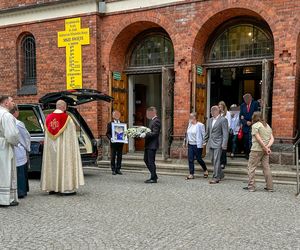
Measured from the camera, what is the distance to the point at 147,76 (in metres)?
14.8

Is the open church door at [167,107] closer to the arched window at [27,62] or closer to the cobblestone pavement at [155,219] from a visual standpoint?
the cobblestone pavement at [155,219]

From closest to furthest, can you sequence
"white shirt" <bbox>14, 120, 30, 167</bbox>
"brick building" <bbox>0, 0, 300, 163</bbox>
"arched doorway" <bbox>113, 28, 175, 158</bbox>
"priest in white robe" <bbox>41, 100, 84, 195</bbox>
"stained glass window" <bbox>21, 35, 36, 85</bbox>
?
"white shirt" <bbox>14, 120, 30, 167</bbox> → "priest in white robe" <bbox>41, 100, 84, 195</bbox> → "brick building" <bbox>0, 0, 300, 163</bbox> → "arched doorway" <bbox>113, 28, 175, 158</bbox> → "stained glass window" <bbox>21, 35, 36, 85</bbox>

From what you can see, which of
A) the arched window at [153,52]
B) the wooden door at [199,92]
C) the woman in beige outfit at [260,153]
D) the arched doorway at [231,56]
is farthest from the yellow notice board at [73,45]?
the woman in beige outfit at [260,153]

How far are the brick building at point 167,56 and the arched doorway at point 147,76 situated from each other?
4cm

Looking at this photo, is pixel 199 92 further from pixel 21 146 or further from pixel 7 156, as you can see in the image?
pixel 7 156

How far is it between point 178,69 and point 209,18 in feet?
5.85

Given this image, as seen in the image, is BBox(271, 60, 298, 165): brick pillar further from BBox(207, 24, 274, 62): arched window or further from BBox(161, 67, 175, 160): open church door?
BBox(161, 67, 175, 160): open church door

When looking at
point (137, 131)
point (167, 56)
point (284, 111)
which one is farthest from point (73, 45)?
point (284, 111)

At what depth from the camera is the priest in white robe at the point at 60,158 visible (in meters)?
7.65

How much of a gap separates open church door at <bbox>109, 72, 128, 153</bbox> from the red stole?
5058 mm

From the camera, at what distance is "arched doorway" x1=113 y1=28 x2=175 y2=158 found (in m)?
11.7

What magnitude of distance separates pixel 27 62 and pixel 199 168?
8.52 meters

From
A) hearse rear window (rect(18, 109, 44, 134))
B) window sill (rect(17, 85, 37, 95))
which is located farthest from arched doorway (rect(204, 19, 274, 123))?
window sill (rect(17, 85, 37, 95))

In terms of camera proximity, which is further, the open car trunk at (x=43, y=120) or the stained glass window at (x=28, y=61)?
the stained glass window at (x=28, y=61)
